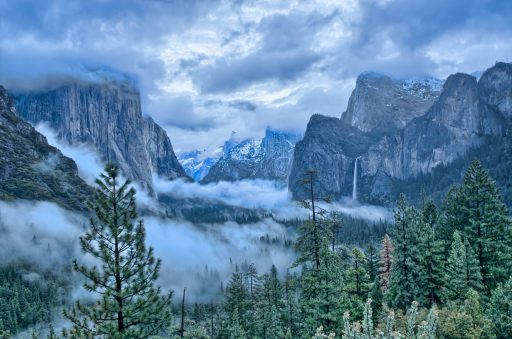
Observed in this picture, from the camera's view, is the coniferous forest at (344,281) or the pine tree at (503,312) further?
the pine tree at (503,312)

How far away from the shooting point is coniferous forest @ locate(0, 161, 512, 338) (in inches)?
878

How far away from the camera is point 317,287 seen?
34.8m

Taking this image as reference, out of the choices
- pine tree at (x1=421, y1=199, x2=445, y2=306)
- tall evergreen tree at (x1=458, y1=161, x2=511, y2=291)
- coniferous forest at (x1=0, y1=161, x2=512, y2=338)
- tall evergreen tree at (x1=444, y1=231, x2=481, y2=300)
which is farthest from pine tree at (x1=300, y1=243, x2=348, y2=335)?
tall evergreen tree at (x1=458, y1=161, x2=511, y2=291)

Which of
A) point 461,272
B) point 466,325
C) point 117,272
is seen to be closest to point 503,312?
point 466,325

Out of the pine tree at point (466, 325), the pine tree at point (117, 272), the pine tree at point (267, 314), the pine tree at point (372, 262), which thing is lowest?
the pine tree at point (267, 314)

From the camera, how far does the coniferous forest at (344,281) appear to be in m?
22.3

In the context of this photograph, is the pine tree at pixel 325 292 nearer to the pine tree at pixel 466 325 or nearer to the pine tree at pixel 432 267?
the pine tree at pixel 466 325

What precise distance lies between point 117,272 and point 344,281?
1197 inches

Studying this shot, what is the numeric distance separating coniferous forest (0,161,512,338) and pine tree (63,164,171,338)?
5cm

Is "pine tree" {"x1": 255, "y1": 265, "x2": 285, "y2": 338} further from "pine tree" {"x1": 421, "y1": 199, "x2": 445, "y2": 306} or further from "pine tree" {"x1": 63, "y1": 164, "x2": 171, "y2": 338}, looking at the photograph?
"pine tree" {"x1": 63, "y1": 164, "x2": 171, "y2": 338}

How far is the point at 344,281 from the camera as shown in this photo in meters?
47.3

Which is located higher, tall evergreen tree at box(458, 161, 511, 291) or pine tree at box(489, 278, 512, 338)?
tall evergreen tree at box(458, 161, 511, 291)

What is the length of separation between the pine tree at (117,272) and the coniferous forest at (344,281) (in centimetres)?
5

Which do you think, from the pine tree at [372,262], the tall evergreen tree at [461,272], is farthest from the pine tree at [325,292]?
the pine tree at [372,262]
